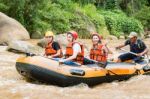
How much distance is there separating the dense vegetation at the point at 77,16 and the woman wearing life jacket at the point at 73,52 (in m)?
8.18

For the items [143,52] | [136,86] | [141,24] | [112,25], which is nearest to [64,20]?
[112,25]

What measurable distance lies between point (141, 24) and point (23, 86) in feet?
56.3

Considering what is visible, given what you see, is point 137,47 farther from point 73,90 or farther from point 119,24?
point 119,24

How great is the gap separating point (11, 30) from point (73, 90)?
26.8 ft

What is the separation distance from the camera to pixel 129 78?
8984 millimetres

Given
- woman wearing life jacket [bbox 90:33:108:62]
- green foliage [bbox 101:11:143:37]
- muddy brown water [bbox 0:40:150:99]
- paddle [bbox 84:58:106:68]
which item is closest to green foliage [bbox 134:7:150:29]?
green foliage [bbox 101:11:143:37]

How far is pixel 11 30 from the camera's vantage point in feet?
50.6

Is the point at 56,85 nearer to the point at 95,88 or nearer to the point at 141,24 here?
the point at 95,88

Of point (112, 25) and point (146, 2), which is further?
point (146, 2)

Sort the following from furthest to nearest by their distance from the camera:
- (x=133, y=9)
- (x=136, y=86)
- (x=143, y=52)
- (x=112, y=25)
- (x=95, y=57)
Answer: (x=133, y=9)
(x=112, y=25)
(x=143, y=52)
(x=95, y=57)
(x=136, y=86)

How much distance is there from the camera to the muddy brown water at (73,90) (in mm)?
7164

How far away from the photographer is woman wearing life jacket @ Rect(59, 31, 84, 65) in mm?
8094

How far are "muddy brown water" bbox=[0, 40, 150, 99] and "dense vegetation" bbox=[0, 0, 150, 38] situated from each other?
8.02m

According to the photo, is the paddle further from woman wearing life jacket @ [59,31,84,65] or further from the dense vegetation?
the dense vegetation
